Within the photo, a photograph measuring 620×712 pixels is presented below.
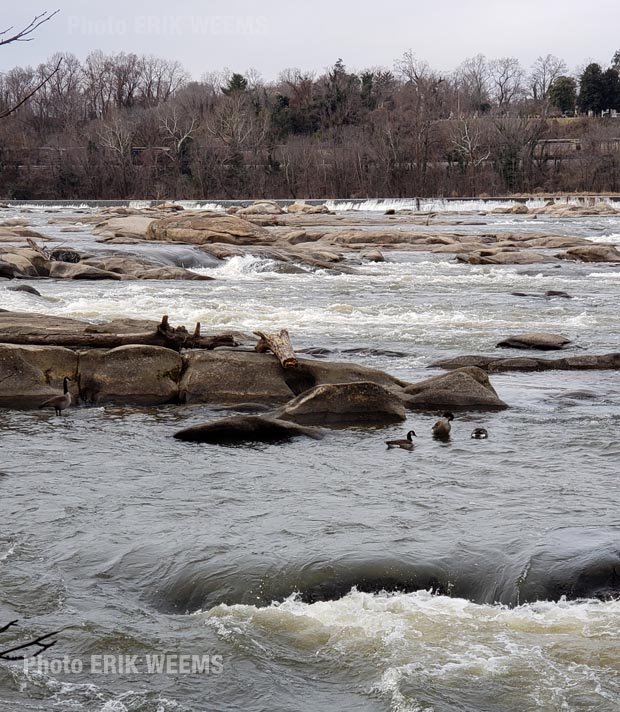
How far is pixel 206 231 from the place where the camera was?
32188 millimetres

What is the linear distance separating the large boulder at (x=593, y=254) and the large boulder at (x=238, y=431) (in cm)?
2212

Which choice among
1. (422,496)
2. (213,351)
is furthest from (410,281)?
(422,496)

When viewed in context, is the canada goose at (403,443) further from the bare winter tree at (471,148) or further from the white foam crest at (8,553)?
the bare winter tree at (471,148)

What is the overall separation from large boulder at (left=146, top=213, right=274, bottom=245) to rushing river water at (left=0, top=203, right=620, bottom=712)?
2107cm

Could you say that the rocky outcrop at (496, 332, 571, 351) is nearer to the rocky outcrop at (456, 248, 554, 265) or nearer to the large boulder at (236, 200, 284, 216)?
the rocky outcrop at (456, 248, 554, 265)

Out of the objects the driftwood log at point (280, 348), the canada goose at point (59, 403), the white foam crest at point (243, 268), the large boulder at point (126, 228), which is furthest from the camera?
the large boulder at point (126, 228)

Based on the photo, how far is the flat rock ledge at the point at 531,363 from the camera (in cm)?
1278

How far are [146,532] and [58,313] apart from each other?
34.7ft

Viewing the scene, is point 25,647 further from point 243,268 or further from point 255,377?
point 243,268

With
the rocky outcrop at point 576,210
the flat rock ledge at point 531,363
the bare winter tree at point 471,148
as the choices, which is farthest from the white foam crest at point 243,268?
the bare winter tree at point 471,148

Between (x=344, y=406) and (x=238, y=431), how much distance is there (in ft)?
4.13

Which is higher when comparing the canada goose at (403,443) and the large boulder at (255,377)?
the large boulder at (255,377)

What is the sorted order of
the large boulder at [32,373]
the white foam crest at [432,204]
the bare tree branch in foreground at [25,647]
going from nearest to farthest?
the bare tree branch in foreground at [25,647] → the large boulder at [32,373] → the white foam crest at [432,204]

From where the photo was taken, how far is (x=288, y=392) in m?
10.8
